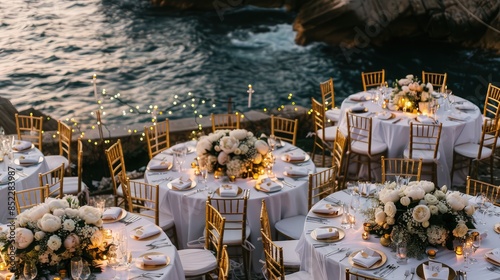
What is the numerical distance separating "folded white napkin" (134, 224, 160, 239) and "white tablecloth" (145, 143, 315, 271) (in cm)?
100

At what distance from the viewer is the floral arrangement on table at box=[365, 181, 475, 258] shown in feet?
17.0

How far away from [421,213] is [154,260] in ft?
6.58

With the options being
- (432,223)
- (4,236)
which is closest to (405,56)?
(432,223)

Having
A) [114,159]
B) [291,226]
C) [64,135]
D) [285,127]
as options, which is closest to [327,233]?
[291,226]

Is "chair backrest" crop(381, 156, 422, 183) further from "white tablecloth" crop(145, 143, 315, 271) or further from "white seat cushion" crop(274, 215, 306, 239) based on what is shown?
"white seat cushion" crop(274, 215, 306, 239)

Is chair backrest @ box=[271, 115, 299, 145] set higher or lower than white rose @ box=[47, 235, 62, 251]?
lower

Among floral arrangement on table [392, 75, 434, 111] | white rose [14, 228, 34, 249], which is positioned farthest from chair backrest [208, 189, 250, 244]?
floral arrangement on table [392, 75, 434, 111]

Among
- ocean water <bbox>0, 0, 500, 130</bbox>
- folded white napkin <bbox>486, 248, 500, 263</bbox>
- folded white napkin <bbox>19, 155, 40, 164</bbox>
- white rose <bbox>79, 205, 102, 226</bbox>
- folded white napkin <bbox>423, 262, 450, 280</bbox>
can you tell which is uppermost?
white rose <bbox>79, 205, 102, 226</bbox>

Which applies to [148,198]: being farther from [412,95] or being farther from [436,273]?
[412,95]

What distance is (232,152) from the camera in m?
6.82

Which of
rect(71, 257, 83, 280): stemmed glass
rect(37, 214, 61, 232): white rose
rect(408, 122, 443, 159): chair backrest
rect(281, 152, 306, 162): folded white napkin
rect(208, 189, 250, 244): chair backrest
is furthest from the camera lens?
rect(408, 122, 443, 159): chair backrest

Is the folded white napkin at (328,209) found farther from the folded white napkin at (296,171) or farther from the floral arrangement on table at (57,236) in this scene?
the floral arrangement on table at (57,236)

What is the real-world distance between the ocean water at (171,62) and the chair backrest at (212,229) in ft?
18.3

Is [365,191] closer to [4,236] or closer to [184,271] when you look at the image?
[184,271]
